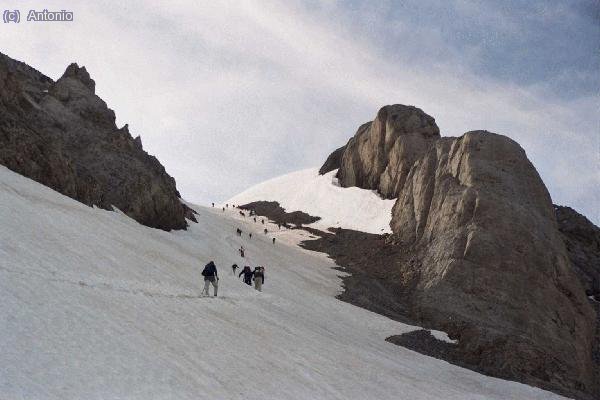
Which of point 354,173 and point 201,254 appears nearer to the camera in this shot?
point 201,254

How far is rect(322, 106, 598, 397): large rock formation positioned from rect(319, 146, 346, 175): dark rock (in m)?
47.8

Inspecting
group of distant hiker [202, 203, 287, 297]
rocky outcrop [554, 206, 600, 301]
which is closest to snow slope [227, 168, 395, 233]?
rocky outcrop [554, 206, 600, 301]

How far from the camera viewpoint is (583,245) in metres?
68.8

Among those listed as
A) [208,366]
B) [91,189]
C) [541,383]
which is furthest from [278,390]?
[91,189]

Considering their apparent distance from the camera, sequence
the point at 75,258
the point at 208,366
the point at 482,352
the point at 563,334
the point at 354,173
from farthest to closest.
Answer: the point at 354,173
the point at 563,334
the point at 482,352
the point at 75,258
the point at 208,366

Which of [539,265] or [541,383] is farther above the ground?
[539,265]

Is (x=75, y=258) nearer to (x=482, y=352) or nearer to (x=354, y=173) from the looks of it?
(x=482, y=352)

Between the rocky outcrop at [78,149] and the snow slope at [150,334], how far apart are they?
16.3 feet

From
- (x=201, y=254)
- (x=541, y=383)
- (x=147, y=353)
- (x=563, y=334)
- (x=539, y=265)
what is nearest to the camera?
(x=147, y=353)

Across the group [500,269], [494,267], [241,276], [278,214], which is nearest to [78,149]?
[241,276]

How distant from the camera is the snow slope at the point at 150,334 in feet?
34.2

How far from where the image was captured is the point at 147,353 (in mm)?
12445

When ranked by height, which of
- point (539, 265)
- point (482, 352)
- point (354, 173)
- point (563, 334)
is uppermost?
point (354, 173)

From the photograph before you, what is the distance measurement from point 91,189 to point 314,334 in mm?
23282
